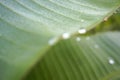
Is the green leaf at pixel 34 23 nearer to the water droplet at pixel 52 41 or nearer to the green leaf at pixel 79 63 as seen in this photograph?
the water droplet at pixel 52 41

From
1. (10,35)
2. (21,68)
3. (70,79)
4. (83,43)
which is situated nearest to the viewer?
(21,68)

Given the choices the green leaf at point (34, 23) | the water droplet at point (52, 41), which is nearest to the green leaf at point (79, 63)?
the green leaf at point (34, 23)

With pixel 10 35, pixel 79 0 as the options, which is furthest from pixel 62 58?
pixel 10 35

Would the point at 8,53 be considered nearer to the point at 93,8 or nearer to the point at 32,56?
the point at 32,56

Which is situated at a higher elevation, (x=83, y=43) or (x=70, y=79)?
(x=83, y=43)

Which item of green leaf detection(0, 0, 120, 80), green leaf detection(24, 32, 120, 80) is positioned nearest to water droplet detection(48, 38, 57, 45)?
green leaf detection(0, 0, 120, 80)
